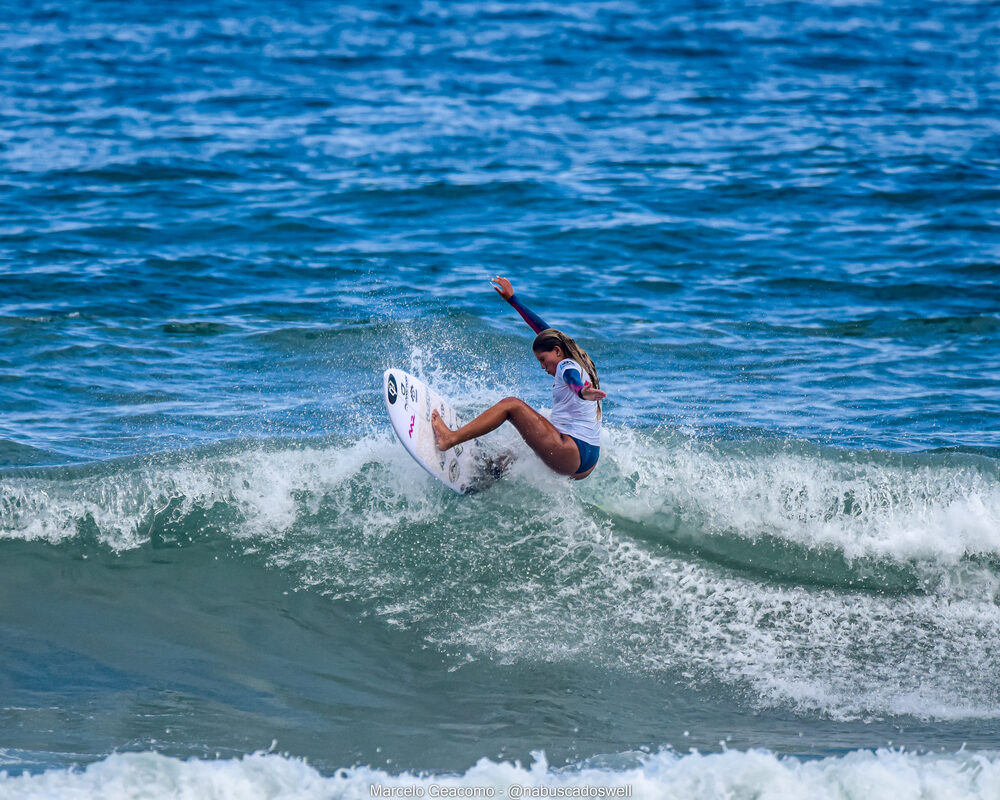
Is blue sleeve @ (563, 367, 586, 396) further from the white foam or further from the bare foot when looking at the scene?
the white foam

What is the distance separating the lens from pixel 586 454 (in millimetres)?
8695

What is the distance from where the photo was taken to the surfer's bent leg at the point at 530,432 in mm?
8477

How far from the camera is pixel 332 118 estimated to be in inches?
898

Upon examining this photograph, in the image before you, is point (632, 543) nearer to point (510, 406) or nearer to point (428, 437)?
point (510, 406)

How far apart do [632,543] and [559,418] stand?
1.28 m

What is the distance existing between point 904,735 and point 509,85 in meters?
20.9

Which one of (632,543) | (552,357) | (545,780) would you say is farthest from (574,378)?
(545,780)

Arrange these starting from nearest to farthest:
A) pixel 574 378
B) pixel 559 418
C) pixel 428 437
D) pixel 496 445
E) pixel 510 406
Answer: pixel 574 378, pixel 510 406, pixel 559 418, pixel 428 437, pixel 496 445

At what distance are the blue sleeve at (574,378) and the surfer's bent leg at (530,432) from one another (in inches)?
16.7

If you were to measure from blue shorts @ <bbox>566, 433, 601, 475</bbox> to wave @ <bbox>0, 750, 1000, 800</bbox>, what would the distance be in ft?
9.85


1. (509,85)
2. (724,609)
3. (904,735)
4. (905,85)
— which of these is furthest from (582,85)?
(904,735)

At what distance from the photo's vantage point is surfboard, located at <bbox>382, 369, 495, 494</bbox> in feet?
28.0

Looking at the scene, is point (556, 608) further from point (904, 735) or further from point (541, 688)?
point (904, 735)

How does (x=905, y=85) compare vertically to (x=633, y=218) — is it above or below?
above
